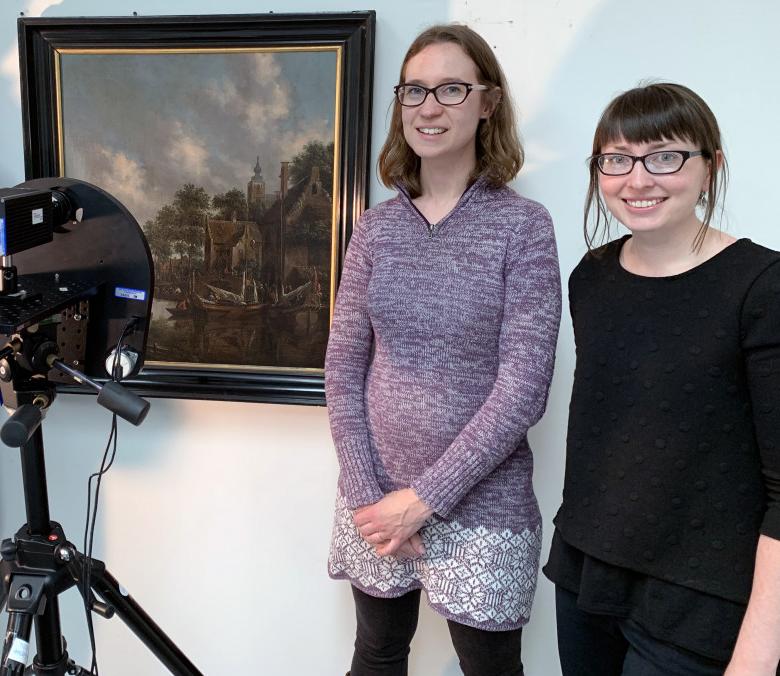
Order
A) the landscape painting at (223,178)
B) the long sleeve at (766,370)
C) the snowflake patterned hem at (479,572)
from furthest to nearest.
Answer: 1. the landscape painting at (223,178)
2. the snowflake patterned hem at (479,572)
3. the long sleeve at (766,370)

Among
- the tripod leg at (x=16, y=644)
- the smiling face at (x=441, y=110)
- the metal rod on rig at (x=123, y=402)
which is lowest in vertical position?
the tripod leg at (x=16, y=644)

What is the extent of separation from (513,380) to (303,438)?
0.71 meters

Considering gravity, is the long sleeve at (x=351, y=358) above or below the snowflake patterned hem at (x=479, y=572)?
above

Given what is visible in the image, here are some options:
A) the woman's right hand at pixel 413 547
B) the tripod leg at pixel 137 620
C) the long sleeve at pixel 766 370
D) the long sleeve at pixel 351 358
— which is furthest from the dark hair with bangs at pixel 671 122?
the tripod leg at pixel 137 620

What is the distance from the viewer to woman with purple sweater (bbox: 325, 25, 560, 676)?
1030 millimetres

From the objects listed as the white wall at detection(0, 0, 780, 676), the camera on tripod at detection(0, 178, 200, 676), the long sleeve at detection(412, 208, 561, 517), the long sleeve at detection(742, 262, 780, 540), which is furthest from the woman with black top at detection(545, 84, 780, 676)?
the camera on tripod at detection(0, 178, 200, 676)

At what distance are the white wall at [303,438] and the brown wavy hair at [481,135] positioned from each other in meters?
0.26

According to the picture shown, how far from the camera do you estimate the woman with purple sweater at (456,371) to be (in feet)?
3.38

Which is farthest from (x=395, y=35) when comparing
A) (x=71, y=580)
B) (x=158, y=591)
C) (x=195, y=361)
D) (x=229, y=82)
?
(x=158, y=591)

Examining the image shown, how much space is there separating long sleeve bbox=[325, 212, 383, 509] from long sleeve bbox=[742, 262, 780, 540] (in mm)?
595

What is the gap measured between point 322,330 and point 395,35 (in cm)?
66

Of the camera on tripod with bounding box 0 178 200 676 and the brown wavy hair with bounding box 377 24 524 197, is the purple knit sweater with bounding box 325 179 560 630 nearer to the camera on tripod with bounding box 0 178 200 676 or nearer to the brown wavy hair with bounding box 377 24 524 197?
the brown wavy hair with bounding box 377 24 524 197

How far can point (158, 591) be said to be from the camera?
1702 millimetres

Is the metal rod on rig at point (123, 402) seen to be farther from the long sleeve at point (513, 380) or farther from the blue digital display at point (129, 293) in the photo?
the long sleeve at point (513, 380)
